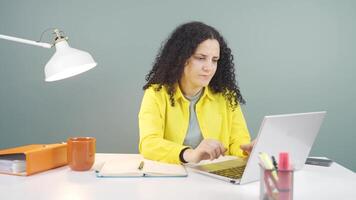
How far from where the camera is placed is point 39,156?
1283 millimetres

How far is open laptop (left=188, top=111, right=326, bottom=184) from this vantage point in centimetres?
104

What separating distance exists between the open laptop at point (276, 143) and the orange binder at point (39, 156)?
18.1 inches

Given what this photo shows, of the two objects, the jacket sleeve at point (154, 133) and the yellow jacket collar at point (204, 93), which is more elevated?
the yellow jacket collar at point (204, 93)

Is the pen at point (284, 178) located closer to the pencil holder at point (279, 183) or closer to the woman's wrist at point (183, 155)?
the pencil holder at point (279, 183)

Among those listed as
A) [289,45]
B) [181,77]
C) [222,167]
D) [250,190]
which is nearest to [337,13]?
[289,45]

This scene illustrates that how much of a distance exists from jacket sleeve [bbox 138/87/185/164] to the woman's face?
172mm

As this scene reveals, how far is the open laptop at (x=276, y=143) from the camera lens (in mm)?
1040

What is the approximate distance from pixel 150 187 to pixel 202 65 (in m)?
0.80

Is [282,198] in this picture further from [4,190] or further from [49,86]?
[49,86]

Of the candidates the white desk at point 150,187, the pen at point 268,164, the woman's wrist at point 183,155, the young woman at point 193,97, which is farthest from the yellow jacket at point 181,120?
the pen at point 268,164

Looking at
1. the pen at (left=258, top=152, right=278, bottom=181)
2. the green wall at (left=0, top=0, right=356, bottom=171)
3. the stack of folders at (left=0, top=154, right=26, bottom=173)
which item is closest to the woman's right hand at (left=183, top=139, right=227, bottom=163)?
the pen at (left=258, top=152, right=278, bottom=181)

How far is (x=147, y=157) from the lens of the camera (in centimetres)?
152

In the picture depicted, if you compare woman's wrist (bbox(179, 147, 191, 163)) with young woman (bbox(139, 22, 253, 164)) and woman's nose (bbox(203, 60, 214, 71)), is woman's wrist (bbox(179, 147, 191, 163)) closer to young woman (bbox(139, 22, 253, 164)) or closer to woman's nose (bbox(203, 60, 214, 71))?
young woman (bbox(139, 22, 253, 164))

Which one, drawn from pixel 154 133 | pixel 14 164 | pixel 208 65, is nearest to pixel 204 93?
pixel 208 65
